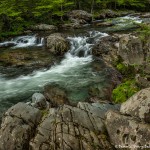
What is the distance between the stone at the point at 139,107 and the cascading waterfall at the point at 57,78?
7.33 meters

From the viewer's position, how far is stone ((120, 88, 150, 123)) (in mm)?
7765

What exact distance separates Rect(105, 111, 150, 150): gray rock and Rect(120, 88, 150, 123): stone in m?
0.25

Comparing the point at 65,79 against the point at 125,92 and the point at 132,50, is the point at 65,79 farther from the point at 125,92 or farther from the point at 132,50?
the point at 125,92

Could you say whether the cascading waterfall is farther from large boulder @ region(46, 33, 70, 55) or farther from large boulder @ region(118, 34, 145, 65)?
large boulder @ region(118, 34, 145, 65)

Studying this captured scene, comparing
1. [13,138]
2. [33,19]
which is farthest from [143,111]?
[33,19]

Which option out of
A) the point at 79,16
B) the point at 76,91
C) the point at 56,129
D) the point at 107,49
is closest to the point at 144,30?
the point at 76,91

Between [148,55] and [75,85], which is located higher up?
[148,55]

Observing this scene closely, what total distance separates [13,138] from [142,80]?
6625mm

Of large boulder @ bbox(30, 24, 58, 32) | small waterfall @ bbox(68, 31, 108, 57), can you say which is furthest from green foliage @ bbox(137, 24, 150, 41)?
large boulder @ bbox(30, 24, 58, 32)

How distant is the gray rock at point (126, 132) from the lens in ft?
24.0

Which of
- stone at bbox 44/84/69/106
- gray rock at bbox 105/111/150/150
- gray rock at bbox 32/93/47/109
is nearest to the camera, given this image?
gray rock at bbox 105/111/150/150

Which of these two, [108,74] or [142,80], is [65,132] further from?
[108,74]

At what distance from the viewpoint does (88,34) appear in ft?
87.0

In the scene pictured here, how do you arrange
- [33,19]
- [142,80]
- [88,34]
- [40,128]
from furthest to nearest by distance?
[33,19] → [88,34] → [142,80] → [40,128]
